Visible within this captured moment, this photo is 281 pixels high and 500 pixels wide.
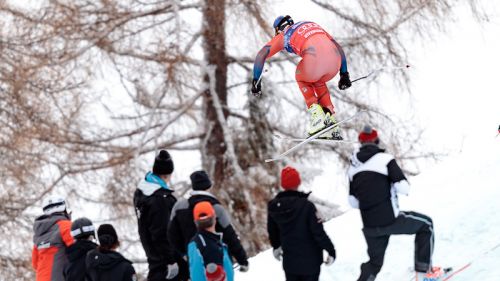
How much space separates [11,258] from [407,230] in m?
13.0

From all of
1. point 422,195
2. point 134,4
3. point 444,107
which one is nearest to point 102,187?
point 134,4

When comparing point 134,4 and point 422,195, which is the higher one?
point 134,4

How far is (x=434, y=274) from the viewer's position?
725 cm

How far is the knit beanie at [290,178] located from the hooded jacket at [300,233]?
0.07 metres

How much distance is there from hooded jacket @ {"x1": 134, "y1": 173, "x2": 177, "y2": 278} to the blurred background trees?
6.70 meters

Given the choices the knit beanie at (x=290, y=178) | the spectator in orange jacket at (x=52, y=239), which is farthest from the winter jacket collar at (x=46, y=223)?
the knit beanie at (x=290, y=178)

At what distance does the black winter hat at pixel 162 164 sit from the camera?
713 centimetres

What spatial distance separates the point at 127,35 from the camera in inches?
572

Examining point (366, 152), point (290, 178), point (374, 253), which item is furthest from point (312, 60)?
point (374, 253)

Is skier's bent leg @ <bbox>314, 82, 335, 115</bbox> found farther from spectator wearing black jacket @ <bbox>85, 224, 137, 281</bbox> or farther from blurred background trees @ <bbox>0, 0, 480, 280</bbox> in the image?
blurred background trees @ <bbox>0, 0, 480, 280</bbox>

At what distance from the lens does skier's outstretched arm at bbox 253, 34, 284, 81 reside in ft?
25.9

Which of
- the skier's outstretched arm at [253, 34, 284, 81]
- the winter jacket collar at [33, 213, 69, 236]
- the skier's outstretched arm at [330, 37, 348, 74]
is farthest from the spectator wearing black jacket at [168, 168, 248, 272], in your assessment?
the skier's outstretched arm at [330, 37, 348, 74]

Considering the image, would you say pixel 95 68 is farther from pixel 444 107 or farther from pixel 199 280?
pixel 444 107

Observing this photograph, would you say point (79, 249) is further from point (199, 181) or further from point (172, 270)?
point (199, 181)
